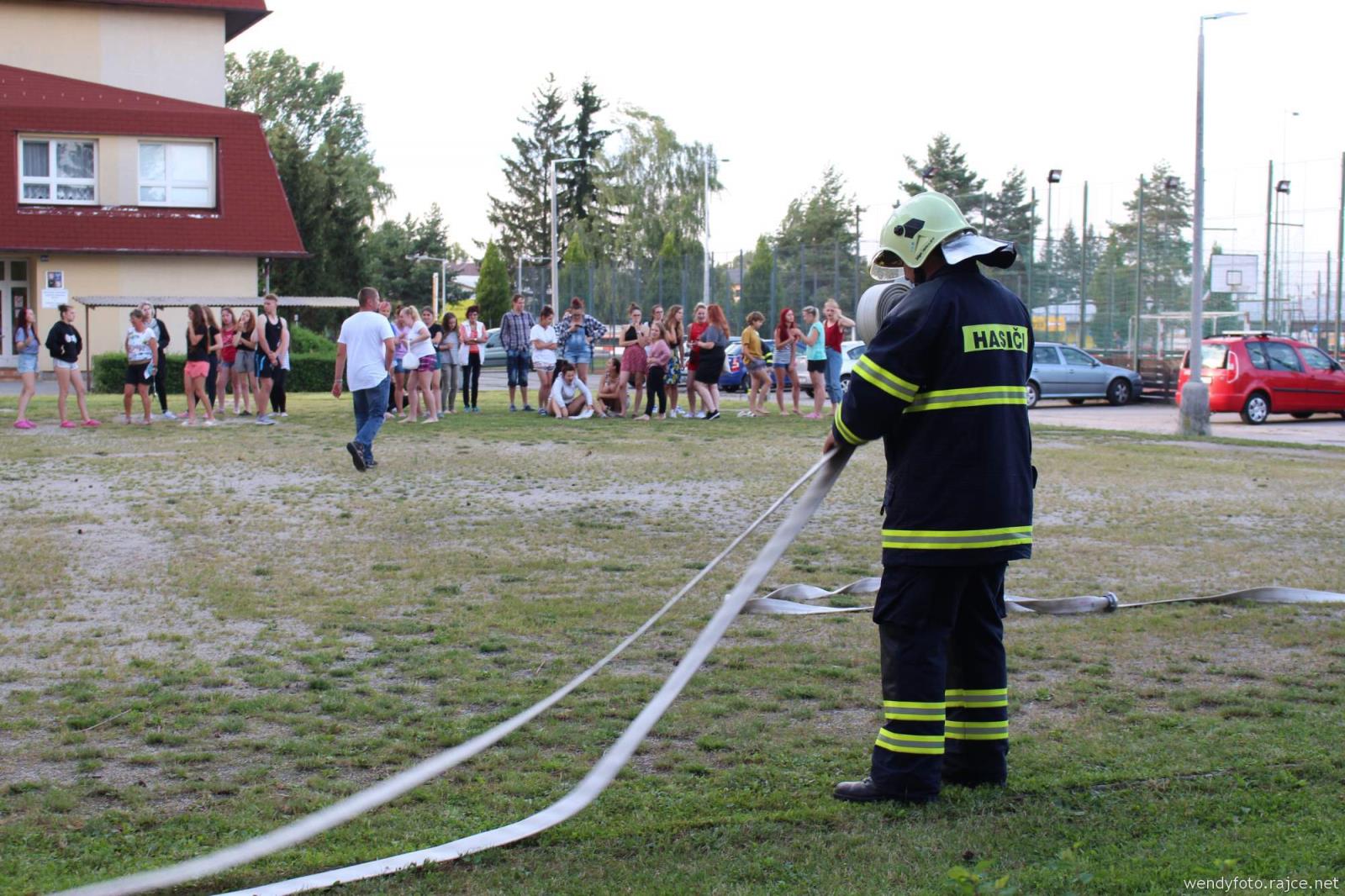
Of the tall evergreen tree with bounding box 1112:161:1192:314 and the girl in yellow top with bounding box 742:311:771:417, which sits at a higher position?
the tall evergreen tree with bounding box 1112:161:1192:314

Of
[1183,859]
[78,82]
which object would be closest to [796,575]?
[1183,859]

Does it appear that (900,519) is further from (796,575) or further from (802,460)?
(802,460)

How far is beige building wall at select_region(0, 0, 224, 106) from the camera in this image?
41.4m

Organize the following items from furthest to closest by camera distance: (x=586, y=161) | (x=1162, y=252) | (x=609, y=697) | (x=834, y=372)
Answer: (x=586, y=161)
(x=1162, y=252)
(x=834, y=372)
(x=609, y=697)

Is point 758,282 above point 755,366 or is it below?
above

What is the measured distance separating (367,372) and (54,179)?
28.2 meters

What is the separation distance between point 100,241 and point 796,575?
109 ft

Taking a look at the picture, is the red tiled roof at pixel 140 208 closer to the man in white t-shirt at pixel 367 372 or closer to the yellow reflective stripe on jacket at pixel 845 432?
the man in white t-shirt at pixel 367 372

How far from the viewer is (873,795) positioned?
435 cm

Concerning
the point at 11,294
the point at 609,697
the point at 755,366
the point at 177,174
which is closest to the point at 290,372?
the point at 177,174

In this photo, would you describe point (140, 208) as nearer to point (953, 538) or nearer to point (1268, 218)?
point (1268, 218)

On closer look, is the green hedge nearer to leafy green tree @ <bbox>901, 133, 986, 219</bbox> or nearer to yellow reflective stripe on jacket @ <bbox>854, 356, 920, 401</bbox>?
yellow reflective stripe on jacket @ <bbox>854, 356, 920, 401</bbox>

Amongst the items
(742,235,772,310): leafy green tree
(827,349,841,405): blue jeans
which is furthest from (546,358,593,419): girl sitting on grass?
(742,235,772,310): leafy green tree

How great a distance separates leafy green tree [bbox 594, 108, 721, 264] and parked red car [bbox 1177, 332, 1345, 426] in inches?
1998
